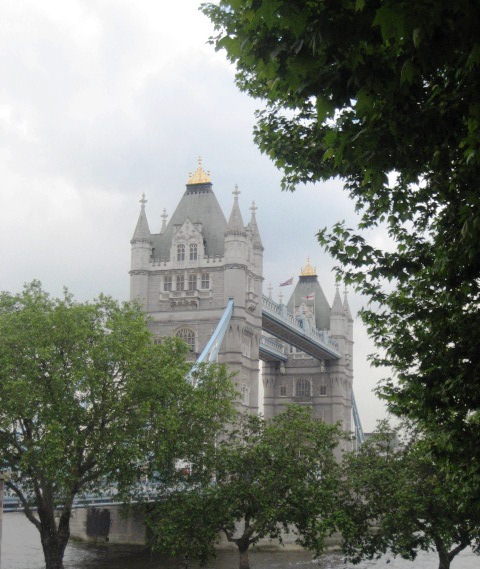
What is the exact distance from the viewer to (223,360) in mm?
70500

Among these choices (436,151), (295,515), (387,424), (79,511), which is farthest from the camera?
(79,511)

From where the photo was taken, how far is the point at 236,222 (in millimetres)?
72625

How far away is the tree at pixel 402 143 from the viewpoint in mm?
6961

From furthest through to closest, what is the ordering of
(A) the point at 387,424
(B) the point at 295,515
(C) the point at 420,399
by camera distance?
(A) the point at 387,424 → (B) the point at 295,515 → (C) the point at 420,399

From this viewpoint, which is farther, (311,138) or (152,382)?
(152,382)

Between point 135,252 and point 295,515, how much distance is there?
4631cm

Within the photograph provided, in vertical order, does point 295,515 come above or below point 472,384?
below

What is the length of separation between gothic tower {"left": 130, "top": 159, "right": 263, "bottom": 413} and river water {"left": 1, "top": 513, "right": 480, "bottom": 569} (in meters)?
23.0

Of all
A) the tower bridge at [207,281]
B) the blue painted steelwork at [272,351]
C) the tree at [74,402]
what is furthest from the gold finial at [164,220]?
the tree at [74,402]

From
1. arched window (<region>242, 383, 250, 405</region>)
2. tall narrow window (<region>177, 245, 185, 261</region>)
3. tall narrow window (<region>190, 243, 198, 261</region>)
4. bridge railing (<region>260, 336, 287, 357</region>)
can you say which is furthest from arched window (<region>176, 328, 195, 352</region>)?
bridge railing (<region>260, 336, 287, 357</region>)

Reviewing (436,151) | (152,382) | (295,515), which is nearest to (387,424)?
(295,515)

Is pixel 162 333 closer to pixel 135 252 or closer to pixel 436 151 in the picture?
pixel 135 252

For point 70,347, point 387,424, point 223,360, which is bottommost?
point 387,424

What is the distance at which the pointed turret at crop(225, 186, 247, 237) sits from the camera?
7244 cm
